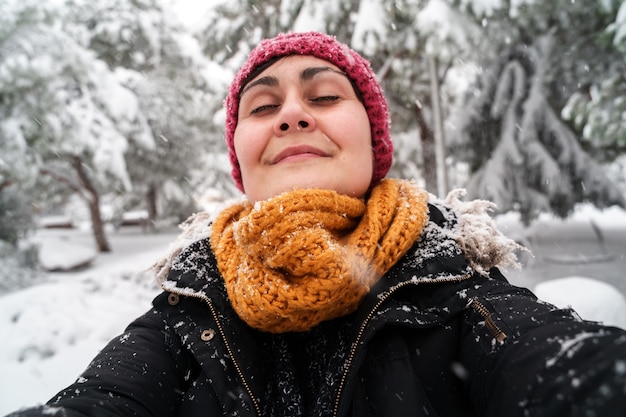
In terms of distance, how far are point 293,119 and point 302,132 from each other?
7cm

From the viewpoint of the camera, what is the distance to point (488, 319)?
1115mm

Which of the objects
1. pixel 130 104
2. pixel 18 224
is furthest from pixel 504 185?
pixel 18 224

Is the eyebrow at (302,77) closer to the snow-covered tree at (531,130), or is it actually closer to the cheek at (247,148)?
the cheek at (247,148)

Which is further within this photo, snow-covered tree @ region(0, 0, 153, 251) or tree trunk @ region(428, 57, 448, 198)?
tree trunk @ region(428, 57, 448, 198)

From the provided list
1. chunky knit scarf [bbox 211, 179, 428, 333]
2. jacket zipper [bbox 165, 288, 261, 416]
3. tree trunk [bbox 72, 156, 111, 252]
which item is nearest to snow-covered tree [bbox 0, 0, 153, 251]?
tree trunk [bbox 72, 156, 111, 252]

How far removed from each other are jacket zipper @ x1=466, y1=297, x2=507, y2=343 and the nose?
0.90 metres

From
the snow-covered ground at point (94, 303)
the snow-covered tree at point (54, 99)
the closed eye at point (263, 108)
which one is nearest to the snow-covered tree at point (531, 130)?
the snow-covered ground at point (94, 303)

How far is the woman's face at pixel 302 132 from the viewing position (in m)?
1.50

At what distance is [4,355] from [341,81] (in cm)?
521

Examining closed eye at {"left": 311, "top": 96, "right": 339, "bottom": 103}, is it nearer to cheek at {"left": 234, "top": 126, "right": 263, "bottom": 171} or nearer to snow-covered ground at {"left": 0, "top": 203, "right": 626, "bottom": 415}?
cheek at {"left": 234, "top": 126, "right": 263, "bottom": 171}

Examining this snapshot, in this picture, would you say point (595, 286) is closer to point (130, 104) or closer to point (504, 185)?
point (504, 185)

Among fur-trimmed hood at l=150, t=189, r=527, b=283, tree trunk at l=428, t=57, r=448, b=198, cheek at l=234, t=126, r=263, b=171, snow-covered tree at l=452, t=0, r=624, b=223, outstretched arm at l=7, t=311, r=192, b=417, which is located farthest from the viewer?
tree trunk at l=428, t=57, r=448, b=198

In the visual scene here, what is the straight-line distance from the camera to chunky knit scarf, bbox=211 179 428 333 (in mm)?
1199

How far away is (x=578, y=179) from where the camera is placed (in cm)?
765
